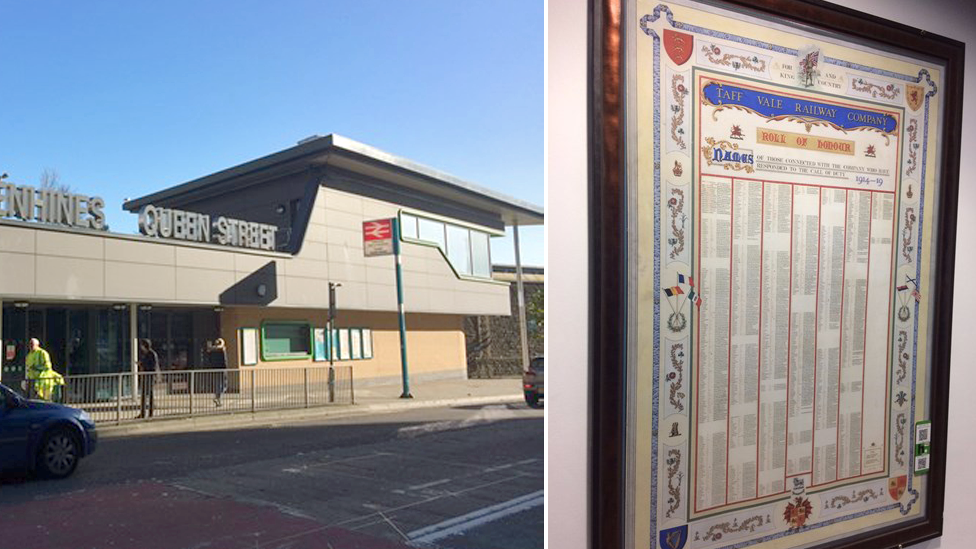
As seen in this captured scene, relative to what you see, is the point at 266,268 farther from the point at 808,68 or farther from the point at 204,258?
the point at 808,68

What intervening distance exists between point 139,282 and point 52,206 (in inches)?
8.3

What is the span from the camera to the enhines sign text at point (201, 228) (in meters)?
1.54

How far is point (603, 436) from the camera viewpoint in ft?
4.58

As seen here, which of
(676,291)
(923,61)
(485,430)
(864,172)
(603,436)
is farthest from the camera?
(485,430)

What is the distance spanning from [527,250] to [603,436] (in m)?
1.12

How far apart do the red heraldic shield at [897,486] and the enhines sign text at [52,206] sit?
196 cm

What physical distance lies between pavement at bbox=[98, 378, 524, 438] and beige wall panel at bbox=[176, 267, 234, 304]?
0.30 meters

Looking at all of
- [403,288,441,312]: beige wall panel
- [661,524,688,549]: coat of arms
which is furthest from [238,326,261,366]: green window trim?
[661,524,688,549]: coat of arms

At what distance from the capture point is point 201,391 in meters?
1.63

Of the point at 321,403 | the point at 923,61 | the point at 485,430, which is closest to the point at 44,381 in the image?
the point at 321,403

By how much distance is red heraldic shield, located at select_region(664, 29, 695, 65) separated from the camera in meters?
1.48

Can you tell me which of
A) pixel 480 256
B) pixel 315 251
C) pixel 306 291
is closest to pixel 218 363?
pixel 306 291

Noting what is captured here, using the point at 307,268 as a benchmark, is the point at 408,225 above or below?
above

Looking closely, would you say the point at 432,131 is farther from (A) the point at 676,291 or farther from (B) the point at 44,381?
(B) the point at 44,381
